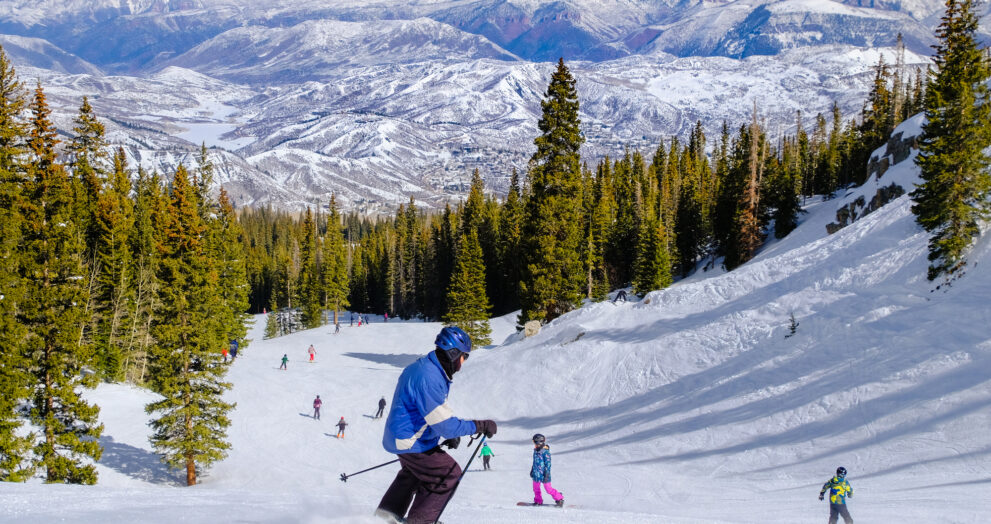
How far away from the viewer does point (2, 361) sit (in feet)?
57.1

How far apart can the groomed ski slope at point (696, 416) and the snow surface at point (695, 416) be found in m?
0.08

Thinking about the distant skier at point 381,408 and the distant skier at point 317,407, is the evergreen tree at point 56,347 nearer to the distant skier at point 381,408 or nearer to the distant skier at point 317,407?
the distant skier at point 317,407

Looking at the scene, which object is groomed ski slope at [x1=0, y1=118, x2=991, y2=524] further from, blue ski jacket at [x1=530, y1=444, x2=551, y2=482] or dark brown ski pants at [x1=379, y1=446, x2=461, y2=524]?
blue ski jacket at [x1=530, y1=444, x2=551, y2=482]

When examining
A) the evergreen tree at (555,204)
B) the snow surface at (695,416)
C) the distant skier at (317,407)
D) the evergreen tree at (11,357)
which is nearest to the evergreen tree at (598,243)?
the evergreen tree at (555,204)

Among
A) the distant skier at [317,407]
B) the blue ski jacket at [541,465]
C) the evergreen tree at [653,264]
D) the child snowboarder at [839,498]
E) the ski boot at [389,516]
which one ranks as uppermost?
the ski boot at [389,516]

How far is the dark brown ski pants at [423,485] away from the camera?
19.1 ft

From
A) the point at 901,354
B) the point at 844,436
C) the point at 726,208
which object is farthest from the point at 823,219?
the point at 844,436

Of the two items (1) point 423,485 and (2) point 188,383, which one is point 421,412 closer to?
(1) point 423,485

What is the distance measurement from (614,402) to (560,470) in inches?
251

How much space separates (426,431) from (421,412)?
0.25 m

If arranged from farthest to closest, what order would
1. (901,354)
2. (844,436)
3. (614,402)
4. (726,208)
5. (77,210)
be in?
1. (726,208)
2. (77,210)
3. (614,402)
4. (901,354)
5. (844,436)

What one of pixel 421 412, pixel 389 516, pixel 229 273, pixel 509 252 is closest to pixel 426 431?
pixel 421 412

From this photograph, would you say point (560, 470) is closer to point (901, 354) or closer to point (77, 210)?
point (901, 354)

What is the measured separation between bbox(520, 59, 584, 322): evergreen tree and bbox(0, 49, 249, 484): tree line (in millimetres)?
17447
